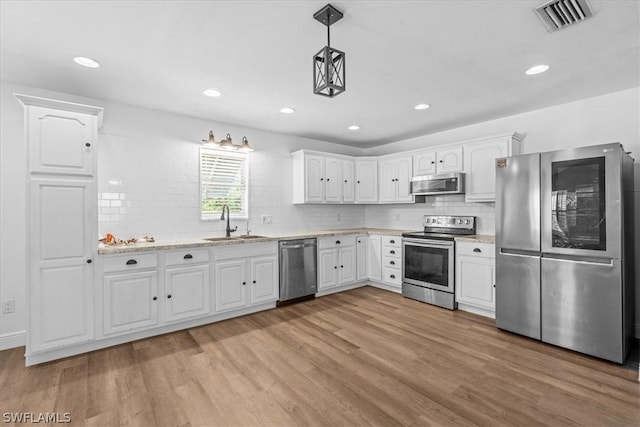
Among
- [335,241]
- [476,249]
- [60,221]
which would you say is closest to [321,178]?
[335,241]

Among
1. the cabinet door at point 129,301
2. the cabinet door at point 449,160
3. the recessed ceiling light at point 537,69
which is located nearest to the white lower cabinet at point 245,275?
the cabinet door at point 129,301

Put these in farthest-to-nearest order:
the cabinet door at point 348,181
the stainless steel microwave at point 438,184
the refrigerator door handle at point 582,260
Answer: the cabinet door at point 348,181 < the stainless steel microwave at point 438,184 < the refrigerator door handle at point 582,260

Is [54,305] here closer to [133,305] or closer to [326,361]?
[133,305]

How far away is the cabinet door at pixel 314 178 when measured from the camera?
15.9ft

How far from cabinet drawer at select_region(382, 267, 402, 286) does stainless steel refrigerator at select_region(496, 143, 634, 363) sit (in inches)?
61.1

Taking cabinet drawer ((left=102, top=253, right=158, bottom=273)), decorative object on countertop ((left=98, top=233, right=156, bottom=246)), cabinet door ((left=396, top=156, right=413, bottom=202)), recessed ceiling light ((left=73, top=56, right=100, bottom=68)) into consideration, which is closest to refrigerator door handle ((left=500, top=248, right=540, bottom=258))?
cabinet door ((left=396, top=156, right=413, bottom=202))

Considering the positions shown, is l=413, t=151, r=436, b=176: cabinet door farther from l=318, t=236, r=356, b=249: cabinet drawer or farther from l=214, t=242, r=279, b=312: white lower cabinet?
l=214, t=242, r=279, b=312: white lower cabinet

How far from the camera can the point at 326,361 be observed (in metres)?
2.64

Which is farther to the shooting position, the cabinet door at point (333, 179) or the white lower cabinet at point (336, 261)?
the cabinet door at point (333, 179)

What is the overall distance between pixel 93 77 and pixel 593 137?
5325mm

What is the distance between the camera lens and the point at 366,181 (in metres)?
5.46

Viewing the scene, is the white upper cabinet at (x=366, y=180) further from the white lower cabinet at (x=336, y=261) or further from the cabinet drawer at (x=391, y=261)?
the cabinet drawer at (x=391, y=261)

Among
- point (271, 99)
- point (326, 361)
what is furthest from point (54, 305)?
point (271, 99)

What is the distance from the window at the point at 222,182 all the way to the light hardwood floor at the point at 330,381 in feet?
5.54
